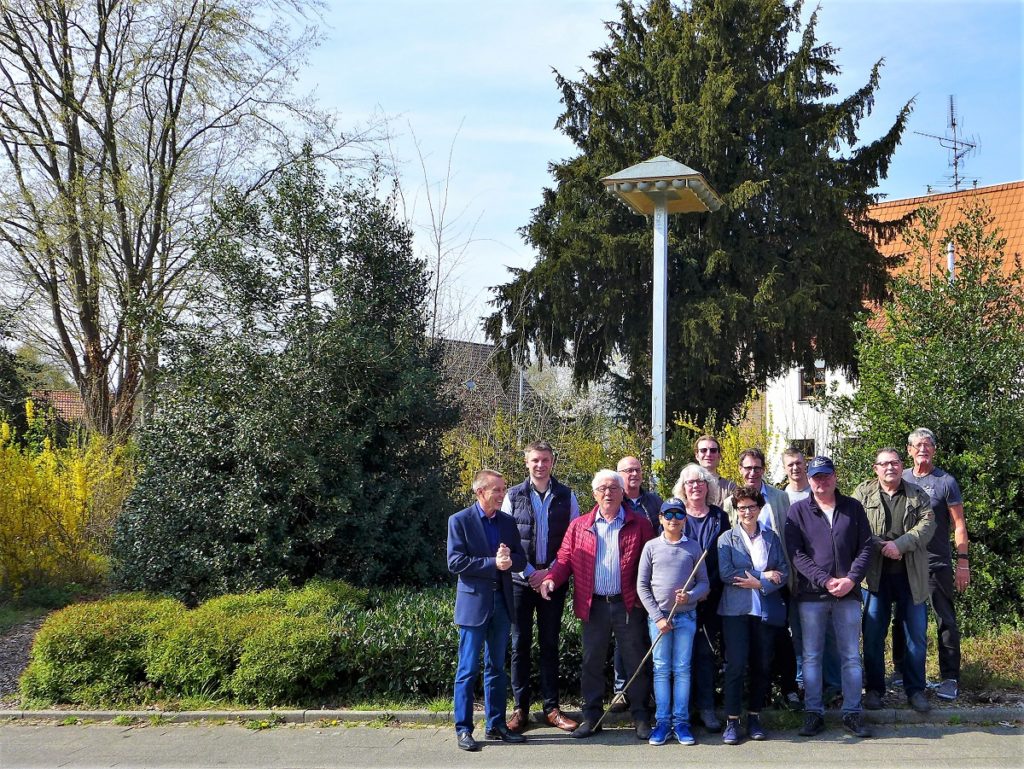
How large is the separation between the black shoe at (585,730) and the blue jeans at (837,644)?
1.40m

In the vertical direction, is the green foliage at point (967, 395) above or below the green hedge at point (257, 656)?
above

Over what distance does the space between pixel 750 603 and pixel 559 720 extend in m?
1.52

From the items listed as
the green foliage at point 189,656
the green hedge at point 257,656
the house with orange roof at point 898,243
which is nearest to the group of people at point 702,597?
the green hedge at point 257,656

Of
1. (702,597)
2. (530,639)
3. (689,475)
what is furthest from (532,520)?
(702,597)

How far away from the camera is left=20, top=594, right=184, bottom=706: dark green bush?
700cm

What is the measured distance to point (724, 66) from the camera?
19812mm

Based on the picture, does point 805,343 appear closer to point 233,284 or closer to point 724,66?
point 724,66

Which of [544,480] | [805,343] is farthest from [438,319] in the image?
[805,343]

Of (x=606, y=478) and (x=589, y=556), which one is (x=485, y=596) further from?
(x=606, y=478)

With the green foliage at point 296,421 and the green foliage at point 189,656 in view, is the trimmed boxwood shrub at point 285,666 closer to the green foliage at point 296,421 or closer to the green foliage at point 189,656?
the green foliage at point 189,656

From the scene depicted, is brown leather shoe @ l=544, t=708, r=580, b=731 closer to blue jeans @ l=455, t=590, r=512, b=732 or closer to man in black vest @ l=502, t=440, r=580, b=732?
man in black vest @ l=502, t=440, r=580, b=732

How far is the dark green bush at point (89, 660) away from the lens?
7.00 metres

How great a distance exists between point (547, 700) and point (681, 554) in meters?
1.45

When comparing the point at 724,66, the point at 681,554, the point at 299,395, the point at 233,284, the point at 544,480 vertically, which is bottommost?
the point at 681,554
